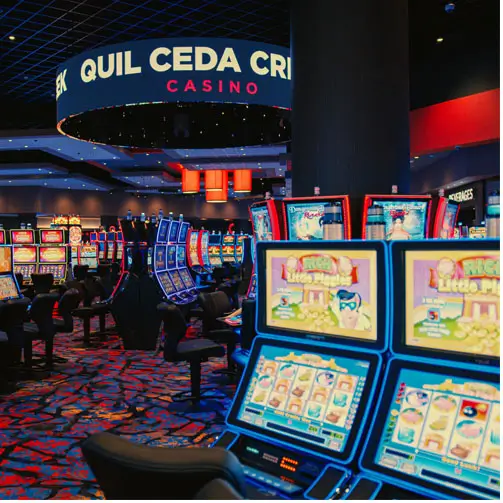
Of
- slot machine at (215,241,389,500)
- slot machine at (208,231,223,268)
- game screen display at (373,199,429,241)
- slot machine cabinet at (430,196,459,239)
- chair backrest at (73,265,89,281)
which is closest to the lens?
slot machine at (215,241,389,500)

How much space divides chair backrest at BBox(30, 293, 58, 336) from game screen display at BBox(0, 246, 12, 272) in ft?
4.94

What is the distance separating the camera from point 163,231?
8297mm

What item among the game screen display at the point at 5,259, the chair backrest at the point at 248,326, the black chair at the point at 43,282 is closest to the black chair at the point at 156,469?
the chair backrest at the point at 248,326

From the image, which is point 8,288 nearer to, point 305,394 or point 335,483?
point 305,394

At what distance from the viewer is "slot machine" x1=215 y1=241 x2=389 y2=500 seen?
5.12 feet

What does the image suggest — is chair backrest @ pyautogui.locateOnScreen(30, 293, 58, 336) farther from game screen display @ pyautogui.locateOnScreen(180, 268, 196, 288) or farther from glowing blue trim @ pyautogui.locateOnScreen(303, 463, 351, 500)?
glowing blue trim @ pyautogui.locateOnScreen(303, 463, 351, 500)

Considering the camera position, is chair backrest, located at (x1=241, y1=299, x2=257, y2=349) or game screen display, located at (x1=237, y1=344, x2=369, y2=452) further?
chair backrest, located at (x1=241, y1=299, x2=257, y2=349)

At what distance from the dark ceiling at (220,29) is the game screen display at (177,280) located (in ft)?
11.4

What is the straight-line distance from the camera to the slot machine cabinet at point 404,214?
3.69 m

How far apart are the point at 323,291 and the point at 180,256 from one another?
24.3ft

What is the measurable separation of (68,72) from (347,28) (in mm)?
2845

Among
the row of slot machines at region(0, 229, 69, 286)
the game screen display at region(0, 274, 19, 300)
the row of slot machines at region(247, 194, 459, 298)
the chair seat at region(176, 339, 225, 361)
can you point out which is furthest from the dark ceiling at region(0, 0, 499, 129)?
the chair seat at region(176, 339, 225, 361)

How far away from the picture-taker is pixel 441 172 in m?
11.4

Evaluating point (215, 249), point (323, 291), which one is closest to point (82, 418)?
point (323, 291)
